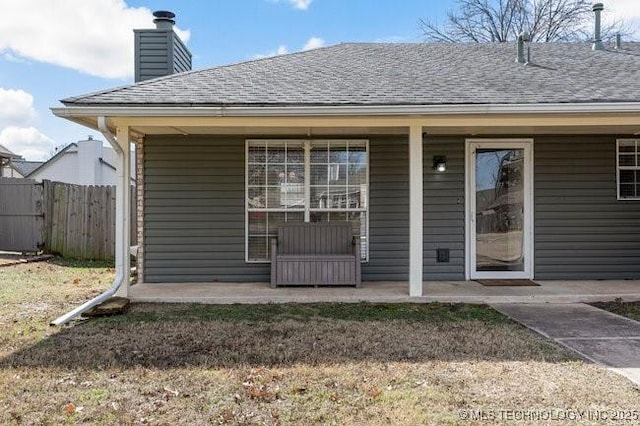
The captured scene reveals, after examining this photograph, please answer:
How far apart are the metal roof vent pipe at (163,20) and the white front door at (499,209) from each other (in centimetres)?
563

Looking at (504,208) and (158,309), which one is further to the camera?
(504,208)

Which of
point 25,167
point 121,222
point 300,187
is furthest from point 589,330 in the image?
point 25,167

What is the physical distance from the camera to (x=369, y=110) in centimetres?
521

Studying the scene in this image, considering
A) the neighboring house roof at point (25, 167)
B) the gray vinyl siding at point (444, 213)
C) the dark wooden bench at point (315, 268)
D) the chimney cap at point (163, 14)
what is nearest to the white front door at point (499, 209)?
the gray vinyl siding at point (444, 213)

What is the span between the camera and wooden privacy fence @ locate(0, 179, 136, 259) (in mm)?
10055

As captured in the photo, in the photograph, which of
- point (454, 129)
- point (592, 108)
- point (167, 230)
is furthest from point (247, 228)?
point (592, 108)

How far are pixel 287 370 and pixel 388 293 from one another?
9.38ft

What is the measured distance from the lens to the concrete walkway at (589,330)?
3.64 meters

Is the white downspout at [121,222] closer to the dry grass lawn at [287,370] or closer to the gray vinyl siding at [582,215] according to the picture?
the dry grass lawn at [287,370]

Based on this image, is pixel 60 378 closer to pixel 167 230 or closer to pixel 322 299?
pixel 322 299

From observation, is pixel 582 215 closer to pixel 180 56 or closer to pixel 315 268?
pixel 315 268

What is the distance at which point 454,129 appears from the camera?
6.57m

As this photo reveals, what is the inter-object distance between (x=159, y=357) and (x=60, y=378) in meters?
0.69

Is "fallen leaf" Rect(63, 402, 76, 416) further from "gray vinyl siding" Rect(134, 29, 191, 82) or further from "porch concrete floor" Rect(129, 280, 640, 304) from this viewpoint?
"gray vinyl siding" Rect(134, 29, 191, 82)
